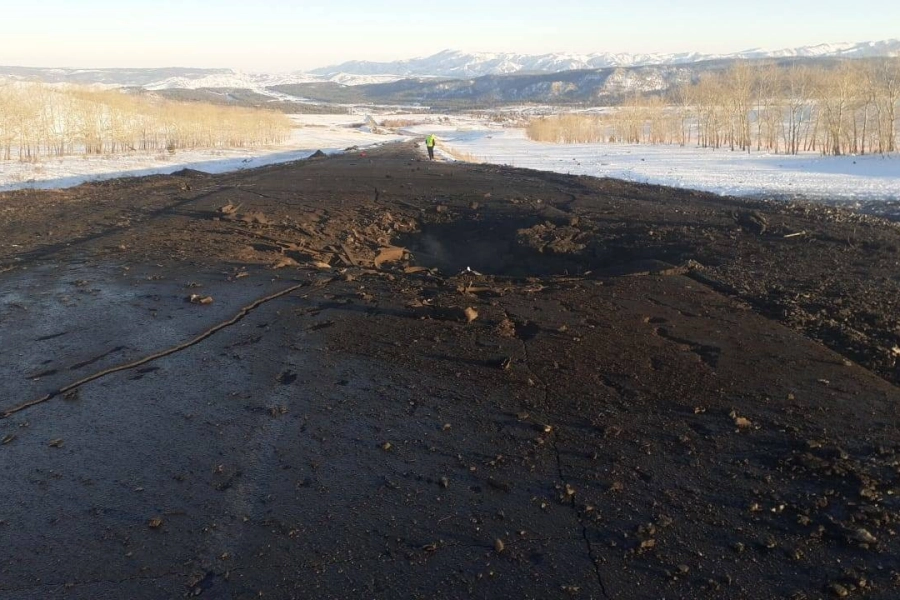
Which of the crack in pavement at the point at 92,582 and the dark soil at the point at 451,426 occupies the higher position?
the dark soil at the point at 451,426

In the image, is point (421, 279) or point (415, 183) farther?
point (415, 183)

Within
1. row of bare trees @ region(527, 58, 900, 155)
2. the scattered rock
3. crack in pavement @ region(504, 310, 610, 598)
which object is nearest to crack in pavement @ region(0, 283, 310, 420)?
the scattered rock

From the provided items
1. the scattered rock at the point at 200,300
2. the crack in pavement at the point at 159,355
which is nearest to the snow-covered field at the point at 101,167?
the scattered rock at the point at 200,300

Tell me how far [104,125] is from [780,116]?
56163 mm

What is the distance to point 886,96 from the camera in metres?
43.4

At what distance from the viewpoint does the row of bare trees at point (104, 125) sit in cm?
3866

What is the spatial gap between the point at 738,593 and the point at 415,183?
19.1 meters

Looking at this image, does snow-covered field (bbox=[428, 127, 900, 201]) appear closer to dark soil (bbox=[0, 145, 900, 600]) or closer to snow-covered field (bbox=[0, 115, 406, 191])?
dark soil (bbox=[0, 145, 900, 600])

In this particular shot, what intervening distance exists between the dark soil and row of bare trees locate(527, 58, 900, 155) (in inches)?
1641

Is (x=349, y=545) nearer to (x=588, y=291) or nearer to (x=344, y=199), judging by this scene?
(x=588, y=291)

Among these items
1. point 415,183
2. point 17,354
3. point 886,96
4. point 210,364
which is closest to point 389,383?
point 210,364

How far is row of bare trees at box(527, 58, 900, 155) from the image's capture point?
147ft

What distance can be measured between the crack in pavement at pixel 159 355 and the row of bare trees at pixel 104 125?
35051mm

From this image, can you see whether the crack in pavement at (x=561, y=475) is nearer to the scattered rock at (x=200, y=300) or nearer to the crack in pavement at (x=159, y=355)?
the crack in pavement at (x=159, y=355)
